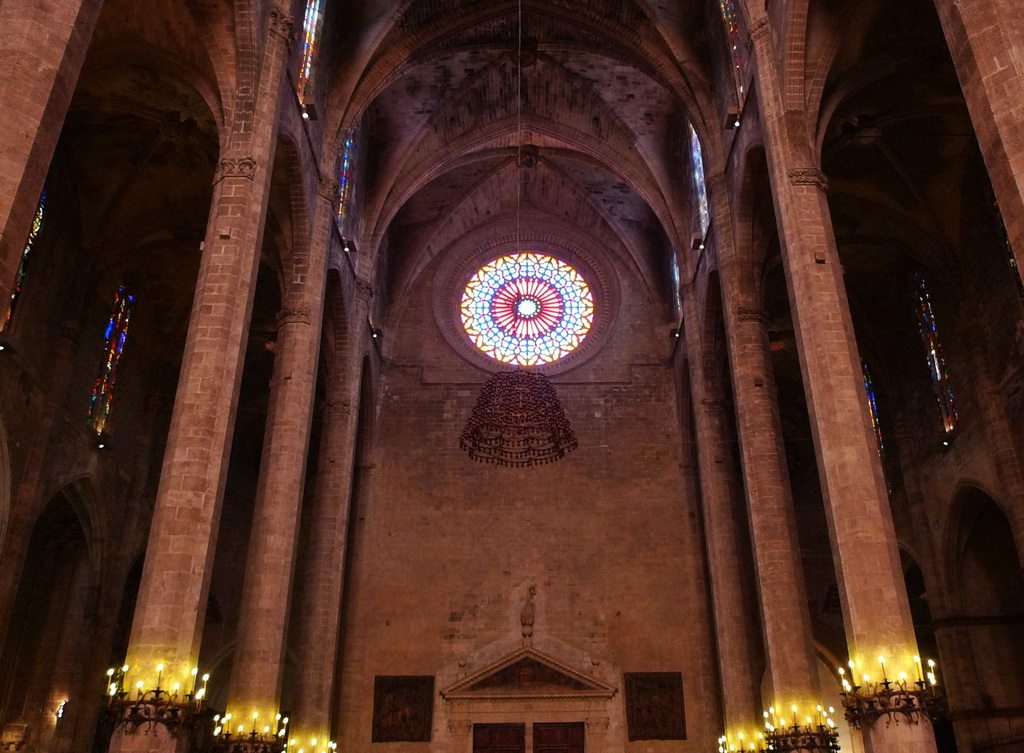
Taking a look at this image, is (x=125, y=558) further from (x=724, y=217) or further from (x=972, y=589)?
(x=972, y=589)

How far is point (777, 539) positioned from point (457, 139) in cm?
1446

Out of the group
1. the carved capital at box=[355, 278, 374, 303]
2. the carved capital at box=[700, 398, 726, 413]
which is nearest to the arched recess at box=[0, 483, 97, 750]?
the carved capital at box=[355, 278, 374, 303]

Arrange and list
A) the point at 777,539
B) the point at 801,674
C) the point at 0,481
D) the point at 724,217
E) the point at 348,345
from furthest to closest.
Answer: the point at 348,345
the point at 724,217
the point at 0,481
the point at 777,539
the point at 801,674

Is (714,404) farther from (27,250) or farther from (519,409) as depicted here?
(27,250)

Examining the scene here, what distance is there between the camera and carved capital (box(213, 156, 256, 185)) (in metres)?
12.8

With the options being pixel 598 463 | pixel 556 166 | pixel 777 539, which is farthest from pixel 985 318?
pixel 556 166

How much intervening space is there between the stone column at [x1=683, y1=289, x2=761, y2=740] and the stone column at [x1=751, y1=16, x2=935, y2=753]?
7719mm

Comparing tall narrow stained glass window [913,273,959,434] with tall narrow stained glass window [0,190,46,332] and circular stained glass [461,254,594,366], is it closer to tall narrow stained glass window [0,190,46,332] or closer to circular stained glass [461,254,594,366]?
circular stained glass [461,254,594,366]

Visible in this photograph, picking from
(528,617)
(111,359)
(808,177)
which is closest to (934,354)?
(808,177)

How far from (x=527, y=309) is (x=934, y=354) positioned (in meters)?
11.8

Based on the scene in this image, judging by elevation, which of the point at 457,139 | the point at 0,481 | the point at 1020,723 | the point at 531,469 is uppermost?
the point at 457,139

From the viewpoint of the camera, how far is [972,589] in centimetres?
1973

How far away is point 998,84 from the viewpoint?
25.5 feet

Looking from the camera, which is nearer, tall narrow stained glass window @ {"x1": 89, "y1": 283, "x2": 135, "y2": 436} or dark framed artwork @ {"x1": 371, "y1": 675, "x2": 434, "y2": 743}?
tall narrow stained glass window @ {"x1": 89, "y1": 283, "x2": 135, "y2": 436}
